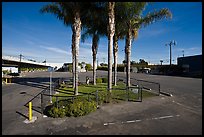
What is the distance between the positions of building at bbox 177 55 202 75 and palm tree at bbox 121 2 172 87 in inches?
1379

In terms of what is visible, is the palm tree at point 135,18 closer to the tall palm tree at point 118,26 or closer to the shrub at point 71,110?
the tall palm tree at point 118,26

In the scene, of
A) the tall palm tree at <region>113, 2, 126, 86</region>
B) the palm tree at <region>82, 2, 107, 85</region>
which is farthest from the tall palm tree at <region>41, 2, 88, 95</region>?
the tall palm tree at <region>113, 2, 126, 86</region>

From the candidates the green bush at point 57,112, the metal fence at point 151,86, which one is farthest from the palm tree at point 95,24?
the green bush at point 57,112

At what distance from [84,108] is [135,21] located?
42.9 ft

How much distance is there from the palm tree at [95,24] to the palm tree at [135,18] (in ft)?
8.71

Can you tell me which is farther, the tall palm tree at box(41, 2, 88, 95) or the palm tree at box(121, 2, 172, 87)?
the palm tree at box(121, 2, 172, 87)

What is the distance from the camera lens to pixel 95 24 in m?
19.6

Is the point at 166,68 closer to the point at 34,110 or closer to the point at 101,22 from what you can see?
the point at 101,22

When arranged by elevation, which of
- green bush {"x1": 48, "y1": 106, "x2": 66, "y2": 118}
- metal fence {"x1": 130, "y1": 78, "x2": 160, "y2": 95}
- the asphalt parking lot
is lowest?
the asphalt parking lot

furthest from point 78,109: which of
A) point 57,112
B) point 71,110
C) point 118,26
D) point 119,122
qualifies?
point 118,26

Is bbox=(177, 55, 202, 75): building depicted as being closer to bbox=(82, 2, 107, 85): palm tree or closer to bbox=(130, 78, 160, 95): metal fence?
bbox=(130, 78, 160, 95): metal fence

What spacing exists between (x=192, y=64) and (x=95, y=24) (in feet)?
132

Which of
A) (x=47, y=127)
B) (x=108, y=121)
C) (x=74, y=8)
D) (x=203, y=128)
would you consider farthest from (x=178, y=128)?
(x=74, y=8)

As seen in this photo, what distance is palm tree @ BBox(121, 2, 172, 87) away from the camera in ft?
53.7
